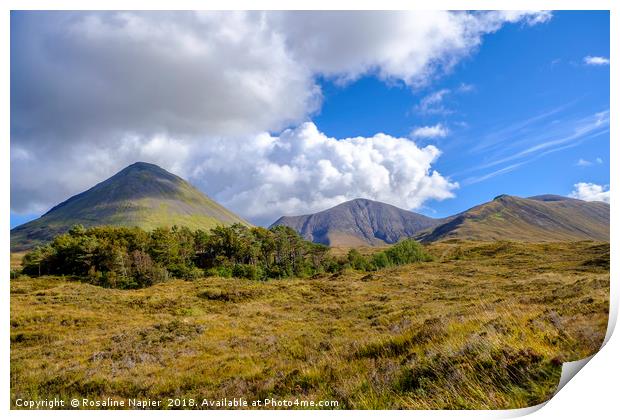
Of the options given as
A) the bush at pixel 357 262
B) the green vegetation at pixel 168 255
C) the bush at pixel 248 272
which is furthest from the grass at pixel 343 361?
the bush at pixel 357 262

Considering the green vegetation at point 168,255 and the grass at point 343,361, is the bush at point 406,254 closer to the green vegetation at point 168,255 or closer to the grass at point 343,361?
the green vegetation at point 168,255

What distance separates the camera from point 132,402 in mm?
5914

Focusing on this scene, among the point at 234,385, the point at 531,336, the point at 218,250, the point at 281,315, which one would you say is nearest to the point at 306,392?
the point at 234,385

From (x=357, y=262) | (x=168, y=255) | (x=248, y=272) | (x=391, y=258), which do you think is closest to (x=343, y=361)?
(x=248, y=272)

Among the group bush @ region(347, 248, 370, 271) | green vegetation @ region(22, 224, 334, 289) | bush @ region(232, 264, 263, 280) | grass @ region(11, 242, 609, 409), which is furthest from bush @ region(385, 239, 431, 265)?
grass @ region(11, 242, 609, 409)

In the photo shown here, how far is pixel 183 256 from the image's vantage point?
60156 millimetres

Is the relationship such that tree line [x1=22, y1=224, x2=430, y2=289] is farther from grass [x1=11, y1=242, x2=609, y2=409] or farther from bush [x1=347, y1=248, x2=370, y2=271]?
grass [x1=11, y1=242, x2=609, y2=409]

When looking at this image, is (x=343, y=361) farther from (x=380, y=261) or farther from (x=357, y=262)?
(x=380, y=261)

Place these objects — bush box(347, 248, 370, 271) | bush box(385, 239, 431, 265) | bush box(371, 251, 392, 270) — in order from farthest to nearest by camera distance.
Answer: bush box(385, 239, 431, 265)
bush box(371, 251, 392, 270)
bush box(347, 248, 370, 271)

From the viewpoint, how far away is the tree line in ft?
143

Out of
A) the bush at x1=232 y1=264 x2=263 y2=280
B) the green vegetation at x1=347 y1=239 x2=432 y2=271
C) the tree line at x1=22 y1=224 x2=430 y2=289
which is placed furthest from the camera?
the green vegetation at x1=347 y1=239 x2=432 y2=271
